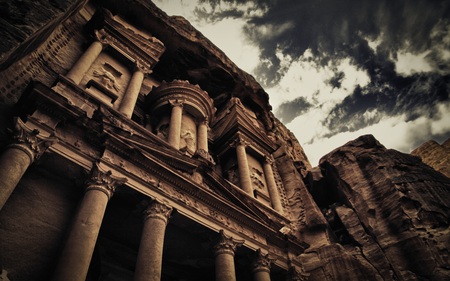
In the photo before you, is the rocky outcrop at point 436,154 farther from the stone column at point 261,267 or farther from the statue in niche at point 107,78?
the statue in niche at point 107,78

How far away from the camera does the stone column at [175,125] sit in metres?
13.7

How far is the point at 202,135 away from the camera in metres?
16.6

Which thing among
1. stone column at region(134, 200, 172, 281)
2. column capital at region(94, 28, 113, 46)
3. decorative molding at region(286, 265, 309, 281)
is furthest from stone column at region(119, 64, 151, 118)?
decorative molding at region(286, 265, 309, 281)

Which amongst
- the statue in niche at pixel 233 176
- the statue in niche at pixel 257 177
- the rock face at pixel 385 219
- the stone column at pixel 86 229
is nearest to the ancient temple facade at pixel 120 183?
the stone column at pixel 86 229

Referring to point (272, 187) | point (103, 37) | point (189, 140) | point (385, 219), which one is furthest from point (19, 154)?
point (385, 219)

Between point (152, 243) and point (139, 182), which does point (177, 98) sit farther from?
point (152, 243)

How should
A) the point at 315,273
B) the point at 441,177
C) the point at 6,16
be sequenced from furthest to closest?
the point at 441,177
the point at 315,273
the point at 6,16

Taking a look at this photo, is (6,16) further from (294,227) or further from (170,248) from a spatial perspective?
(294,227)

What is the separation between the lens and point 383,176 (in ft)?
55.9

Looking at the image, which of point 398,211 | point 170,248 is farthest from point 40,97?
point 398,211

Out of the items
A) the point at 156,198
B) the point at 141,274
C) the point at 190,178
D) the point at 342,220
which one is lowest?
the point at 141,274

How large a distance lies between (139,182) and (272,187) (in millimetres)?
10751

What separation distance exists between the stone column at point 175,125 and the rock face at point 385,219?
936 cm

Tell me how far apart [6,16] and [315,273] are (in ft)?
50.9
